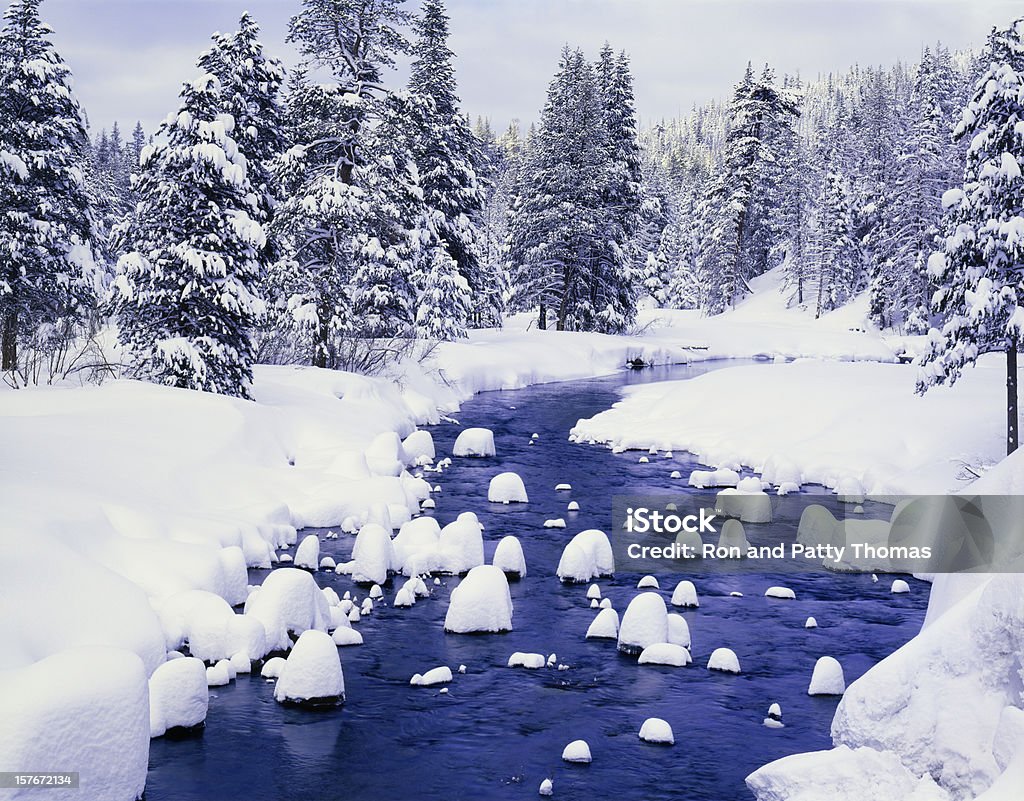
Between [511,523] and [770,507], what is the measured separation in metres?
5.05

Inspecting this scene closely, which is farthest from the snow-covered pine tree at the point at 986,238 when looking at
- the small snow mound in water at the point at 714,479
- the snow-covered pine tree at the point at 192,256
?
the snow-covered pine tree at the point at 192,256

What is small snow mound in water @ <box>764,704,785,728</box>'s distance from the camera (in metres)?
9.21

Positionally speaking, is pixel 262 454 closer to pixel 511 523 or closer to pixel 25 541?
pixel 511 523

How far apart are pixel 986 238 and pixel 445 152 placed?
27.2 metres

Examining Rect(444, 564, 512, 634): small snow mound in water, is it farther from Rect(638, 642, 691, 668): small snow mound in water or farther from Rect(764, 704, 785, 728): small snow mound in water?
Rect(764, 704, 785, 728): small snow mound in water

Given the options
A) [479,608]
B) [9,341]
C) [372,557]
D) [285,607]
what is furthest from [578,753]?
[9,341]

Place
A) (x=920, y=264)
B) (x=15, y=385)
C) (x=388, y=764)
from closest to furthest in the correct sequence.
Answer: (x=388, y=764) < (x=15, y=385) < (x=920, y=264)

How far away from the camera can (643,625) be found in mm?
11023

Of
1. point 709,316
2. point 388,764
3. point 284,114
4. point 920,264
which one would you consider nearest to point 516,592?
point 388,764

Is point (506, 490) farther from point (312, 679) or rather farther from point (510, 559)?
point (312, 679)

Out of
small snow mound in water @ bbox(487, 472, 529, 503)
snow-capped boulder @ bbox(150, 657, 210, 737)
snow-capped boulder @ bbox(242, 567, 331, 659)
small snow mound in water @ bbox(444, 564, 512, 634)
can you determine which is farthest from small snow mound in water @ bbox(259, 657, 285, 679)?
small snow mound in water @ bbox(487, 472, 529, 503)

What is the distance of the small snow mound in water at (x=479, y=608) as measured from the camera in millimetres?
11570

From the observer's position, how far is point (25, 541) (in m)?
10.5

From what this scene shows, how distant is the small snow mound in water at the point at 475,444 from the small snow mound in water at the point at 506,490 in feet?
15.0
